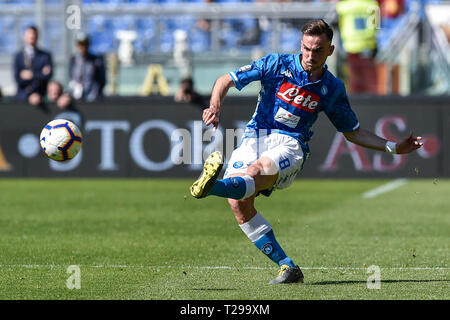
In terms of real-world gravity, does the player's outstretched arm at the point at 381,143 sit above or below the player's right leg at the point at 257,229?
above

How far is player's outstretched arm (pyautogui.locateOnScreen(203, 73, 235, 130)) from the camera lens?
22.6 feet

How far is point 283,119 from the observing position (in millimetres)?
7770

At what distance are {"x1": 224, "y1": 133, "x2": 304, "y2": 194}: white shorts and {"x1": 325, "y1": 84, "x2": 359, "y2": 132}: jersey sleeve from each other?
44 centimetres

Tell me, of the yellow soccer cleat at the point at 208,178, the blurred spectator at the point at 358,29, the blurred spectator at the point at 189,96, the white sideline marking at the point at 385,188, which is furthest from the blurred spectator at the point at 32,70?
the yellow soccer cleat at the point at 208,178

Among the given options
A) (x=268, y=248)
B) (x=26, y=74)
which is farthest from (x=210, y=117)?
(x=26, y=74)

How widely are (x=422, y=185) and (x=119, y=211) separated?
660 centimetres

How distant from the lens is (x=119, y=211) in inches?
531

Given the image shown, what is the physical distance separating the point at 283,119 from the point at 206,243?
9.55 feet

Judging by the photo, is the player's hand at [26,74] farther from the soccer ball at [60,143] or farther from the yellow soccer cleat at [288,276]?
→ the yellow soccer cleat at [288,276]

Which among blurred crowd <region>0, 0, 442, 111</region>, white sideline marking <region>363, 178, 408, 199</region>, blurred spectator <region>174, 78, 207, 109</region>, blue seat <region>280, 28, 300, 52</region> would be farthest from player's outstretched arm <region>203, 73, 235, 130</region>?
blue seat <region>280, 28, 300, 52</region>

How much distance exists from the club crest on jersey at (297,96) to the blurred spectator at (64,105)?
36.2 feet

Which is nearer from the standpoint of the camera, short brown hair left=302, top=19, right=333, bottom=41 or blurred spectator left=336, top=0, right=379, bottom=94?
short brown hair left=302, top=19, right=333, bottom=41

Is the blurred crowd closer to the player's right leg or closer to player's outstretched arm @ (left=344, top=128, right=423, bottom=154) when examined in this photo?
player's outstretched arm @ (left=344, top=128, right=423, bottom=154)

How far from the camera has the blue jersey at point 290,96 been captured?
7.70 metres
